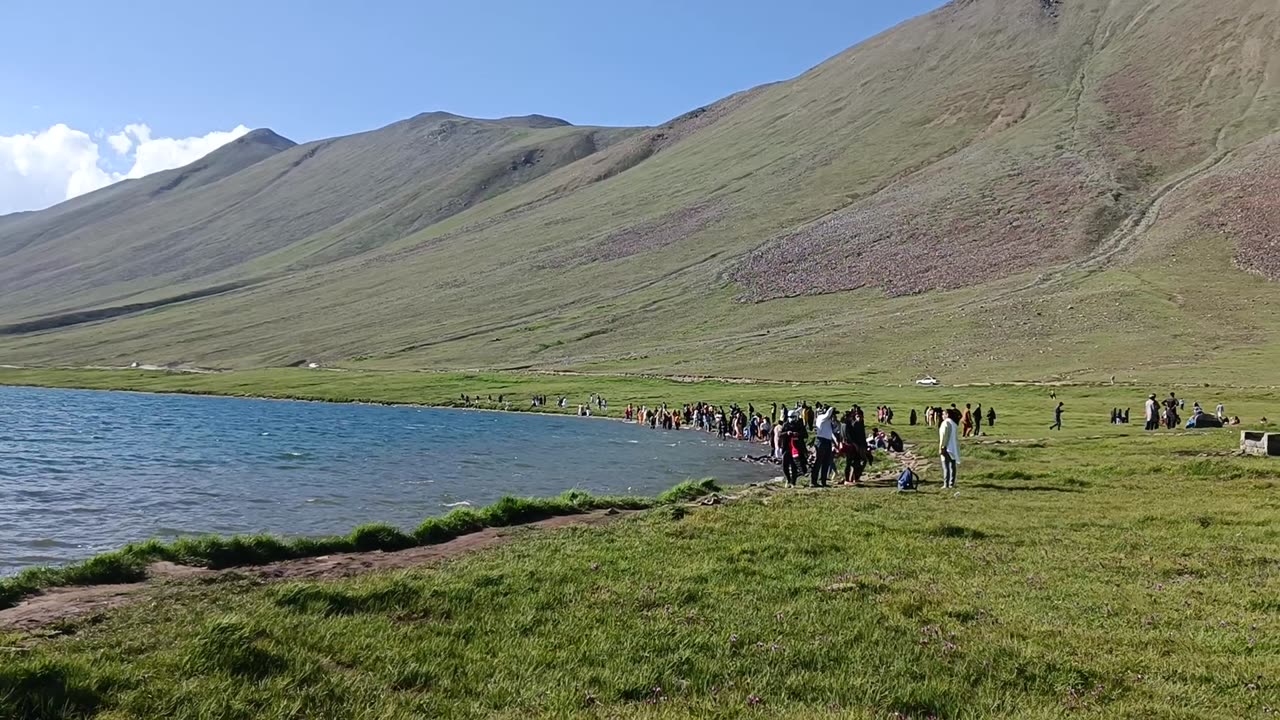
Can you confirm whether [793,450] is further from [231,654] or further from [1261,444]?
[231,654]

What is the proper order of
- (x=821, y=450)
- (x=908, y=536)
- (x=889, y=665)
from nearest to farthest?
1. (x=889, y=665)
2. (x=908, y=536)
3. (x=821, y=450)

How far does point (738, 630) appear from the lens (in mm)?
10008

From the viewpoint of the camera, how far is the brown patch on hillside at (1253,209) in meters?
106

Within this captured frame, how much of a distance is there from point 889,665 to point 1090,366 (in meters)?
78.8

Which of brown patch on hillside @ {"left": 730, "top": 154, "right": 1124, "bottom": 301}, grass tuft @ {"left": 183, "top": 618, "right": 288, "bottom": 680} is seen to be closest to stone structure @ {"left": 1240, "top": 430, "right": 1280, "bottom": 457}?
grass tuft @ {"left": 183, "top": 618, "right": 288, "bottom": 680}

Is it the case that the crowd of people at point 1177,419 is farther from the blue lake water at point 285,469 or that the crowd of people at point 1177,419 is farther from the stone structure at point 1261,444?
the blue lake water at point 285,469

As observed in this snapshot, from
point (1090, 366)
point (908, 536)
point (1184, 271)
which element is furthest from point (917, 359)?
point (908, 536)

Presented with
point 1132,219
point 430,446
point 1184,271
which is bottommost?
point 430,446

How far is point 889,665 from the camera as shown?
8.91 m

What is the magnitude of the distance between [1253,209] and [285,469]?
13226 centimetres

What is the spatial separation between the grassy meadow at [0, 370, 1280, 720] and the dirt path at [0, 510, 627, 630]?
528 mm

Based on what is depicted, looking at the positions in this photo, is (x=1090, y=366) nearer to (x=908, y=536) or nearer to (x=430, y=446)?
(x=430, y=446)

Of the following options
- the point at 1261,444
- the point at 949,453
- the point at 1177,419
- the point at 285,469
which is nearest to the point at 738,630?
the point at 949,453

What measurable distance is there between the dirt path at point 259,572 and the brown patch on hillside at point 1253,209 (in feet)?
376
